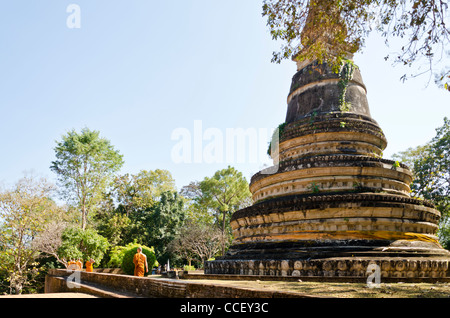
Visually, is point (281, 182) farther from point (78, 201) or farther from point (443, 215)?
point (78, 201)

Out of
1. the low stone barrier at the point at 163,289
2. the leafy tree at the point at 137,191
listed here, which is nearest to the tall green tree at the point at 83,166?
the leafy tree at the point at 137,191

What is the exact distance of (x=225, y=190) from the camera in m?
33.2

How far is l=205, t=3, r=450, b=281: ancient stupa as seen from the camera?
26.5ft

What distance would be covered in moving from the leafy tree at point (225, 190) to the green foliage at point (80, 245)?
11.8 meters

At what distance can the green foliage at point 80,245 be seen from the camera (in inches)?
874

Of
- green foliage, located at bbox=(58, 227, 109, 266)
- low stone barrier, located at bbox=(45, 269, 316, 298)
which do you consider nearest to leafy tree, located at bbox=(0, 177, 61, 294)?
green foliage, located at bbox=(58, 227, 109, 266)

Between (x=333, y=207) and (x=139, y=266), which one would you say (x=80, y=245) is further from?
(x=333, y=207)

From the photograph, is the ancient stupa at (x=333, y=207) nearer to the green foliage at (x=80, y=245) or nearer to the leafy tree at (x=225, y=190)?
the green foliage at (x=80, y=245)

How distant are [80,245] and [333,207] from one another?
1966 cm

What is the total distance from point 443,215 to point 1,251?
28.2m

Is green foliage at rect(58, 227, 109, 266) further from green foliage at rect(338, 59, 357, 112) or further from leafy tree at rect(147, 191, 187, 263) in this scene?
green foliage at rect(338, 59, 357, 112)

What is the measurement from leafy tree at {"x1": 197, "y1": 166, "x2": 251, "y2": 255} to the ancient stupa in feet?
64.9

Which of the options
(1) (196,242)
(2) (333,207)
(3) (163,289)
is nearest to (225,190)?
(1) (196,242)
